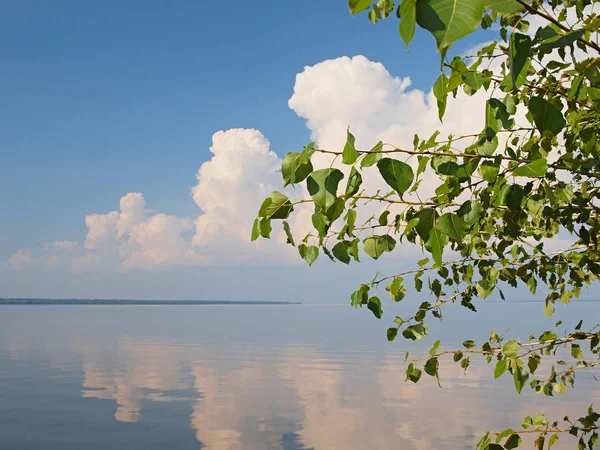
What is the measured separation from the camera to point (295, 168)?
178cm

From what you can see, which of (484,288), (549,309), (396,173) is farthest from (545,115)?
(549,309)

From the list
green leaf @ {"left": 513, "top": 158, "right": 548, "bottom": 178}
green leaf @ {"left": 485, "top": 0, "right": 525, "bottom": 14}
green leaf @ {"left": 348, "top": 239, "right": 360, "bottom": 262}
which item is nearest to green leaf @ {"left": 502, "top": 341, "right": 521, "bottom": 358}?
green leaf @ {"left": 348, "top": 239, "right": 360, "bottom": 262}

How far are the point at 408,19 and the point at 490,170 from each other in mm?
1466

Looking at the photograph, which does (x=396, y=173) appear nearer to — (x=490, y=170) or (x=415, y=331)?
(x=490, y=170)

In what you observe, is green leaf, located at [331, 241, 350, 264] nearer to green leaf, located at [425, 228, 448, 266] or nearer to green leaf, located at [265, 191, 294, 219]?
green leaf, located at [265, 191, 294, 219]

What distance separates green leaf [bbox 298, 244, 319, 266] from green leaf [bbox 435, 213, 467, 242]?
0.91 m

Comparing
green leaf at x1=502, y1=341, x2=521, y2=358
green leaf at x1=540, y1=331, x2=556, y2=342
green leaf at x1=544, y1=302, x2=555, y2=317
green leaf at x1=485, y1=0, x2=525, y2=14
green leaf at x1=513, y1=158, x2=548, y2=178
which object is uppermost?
green leaf at x1=485, y1=0, x2=525, y2=14

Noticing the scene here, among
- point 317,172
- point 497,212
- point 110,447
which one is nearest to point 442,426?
point 110,447

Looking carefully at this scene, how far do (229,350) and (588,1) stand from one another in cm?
3805

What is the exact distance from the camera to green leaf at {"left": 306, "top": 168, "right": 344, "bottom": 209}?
1.73 m

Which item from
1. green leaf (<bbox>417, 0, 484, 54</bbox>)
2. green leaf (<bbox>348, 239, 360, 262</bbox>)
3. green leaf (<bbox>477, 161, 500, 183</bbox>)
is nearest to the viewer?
green leaf (<bbox>417, 0, 484, 54</bbox>)

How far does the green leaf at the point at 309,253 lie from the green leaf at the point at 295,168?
2.91 ft

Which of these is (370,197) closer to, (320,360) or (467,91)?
(467,91)

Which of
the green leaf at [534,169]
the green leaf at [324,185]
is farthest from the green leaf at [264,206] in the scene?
the green leaf at [534,169]
